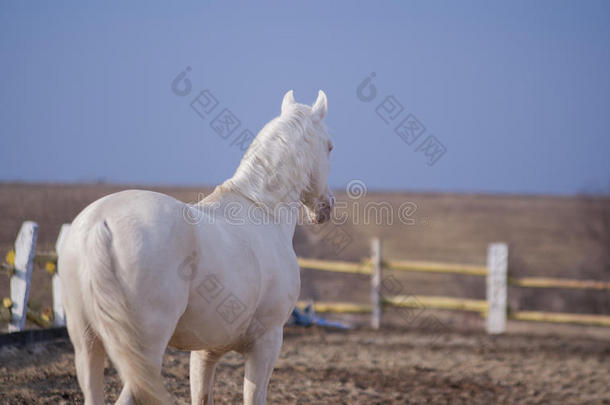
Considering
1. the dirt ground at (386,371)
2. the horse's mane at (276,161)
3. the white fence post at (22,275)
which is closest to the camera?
the horse's mane at (276,161)

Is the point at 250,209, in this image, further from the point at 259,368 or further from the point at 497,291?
the point at 497,291

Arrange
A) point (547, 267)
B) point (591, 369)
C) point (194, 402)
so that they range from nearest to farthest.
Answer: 1. point (194, 402)
2. point (591, 369)
3. point (547, 267)

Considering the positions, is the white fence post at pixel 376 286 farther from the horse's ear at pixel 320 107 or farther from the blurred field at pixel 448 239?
the horse's ear at pixel 320 107

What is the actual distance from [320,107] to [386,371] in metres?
3.44

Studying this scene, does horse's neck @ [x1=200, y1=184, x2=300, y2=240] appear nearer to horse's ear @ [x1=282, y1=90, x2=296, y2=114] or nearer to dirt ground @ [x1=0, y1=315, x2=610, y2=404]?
horse's ear @ [x1=282, y1=90, x2=296, y2=114]

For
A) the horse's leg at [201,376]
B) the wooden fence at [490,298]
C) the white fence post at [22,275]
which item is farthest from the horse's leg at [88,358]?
the wooden fence at [490,298]

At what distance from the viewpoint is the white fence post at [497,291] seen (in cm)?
977

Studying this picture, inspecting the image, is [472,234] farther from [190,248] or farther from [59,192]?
[190,248]

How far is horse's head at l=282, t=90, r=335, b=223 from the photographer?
11.6ft

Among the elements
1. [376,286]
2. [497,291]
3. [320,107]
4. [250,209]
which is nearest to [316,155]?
[320,107]

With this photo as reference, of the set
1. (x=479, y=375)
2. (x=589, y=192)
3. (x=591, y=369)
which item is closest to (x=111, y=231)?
(x=479, y=375)

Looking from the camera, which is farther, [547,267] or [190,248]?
[547,267]

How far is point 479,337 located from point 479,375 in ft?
9.36

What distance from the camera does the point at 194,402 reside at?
3240mm
